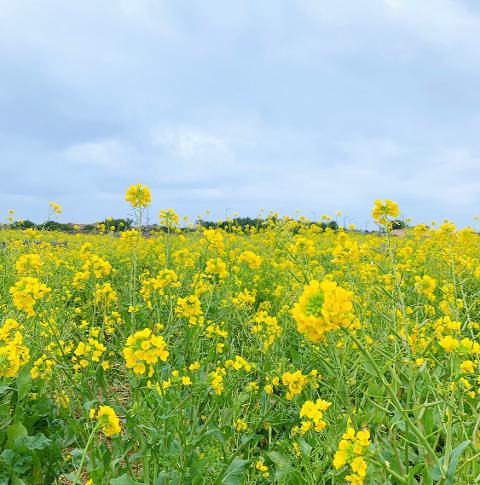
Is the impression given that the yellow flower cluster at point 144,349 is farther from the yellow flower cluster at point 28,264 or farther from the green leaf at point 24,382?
the yellow flower cluster at point 28,264

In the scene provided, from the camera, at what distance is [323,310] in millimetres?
995

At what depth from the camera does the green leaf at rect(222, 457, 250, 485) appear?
1.91m

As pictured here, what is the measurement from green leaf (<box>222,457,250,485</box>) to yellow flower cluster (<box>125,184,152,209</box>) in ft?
5.62

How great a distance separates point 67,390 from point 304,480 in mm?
1268

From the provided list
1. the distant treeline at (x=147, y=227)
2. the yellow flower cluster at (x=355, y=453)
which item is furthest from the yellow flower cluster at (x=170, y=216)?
the yellow flower cluster at (x=355, y=453)

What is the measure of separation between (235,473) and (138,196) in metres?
1.79

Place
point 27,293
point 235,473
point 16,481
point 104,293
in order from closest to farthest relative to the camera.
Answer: point 235,473, point 16,481, point 27,293, point 104,293

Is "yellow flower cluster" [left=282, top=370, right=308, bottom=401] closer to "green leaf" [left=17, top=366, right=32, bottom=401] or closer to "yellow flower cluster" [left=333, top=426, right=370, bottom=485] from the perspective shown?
"yellow flower cluster" [left=333, top=426, right=370, bottom=485]

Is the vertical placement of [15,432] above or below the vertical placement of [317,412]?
below

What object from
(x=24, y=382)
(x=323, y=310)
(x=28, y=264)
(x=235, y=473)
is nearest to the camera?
(x=323, y=310)

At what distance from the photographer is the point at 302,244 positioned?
11.1ft

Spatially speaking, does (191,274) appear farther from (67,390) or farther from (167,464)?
(167,464)

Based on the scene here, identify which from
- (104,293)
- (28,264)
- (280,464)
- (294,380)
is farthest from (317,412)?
(28,264)

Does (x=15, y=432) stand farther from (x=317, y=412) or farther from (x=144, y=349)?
(x=317, y=412)
